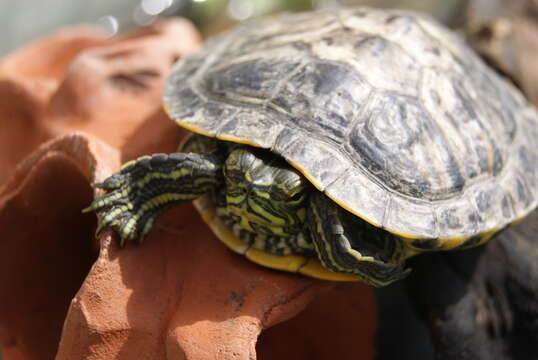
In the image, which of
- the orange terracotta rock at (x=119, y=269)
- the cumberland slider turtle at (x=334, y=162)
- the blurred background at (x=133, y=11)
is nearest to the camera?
the orange terracotta rock at (x=119, y=269)

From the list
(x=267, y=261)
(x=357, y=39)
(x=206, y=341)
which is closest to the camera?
(x=206, y=341)

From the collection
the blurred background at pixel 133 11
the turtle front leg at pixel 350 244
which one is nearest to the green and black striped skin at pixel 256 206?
the turtle front leg at pixel 350 244

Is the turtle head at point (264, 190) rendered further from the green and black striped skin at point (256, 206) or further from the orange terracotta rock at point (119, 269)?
the orange terracotta rock at point (119, 269)

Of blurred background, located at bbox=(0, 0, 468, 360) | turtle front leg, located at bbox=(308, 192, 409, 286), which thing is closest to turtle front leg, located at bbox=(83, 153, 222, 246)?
turtle front leg, located at bbox=(308, 192, 409, 286)

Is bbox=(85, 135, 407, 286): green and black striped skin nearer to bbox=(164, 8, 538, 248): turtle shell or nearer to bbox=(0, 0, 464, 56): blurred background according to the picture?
bbox=(164, 8, 538, 248): turtle shell

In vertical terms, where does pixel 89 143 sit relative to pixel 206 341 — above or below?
above

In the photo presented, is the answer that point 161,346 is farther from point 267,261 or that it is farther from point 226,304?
point 267,261

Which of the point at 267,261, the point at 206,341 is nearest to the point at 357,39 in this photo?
the point at 267,261
